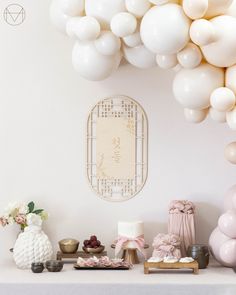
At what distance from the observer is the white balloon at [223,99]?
1913 mm

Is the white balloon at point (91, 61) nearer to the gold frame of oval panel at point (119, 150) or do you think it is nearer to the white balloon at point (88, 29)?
the white balloon at point (88, 29)

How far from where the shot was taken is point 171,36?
73.8 inches

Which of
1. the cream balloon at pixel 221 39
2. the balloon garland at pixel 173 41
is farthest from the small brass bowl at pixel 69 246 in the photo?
the cream balloon at pixel 221 39

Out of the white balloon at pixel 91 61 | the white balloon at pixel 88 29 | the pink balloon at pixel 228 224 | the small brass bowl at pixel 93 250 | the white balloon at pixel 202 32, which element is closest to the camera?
the white balloon at pixel 202 32

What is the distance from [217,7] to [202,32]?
0.38 ft

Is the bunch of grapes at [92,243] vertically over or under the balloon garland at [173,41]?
under

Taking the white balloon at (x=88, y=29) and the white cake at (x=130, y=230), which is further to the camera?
the white cake at (x=130, y=230)

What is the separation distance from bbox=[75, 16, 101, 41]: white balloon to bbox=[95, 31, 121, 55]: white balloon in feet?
0.07

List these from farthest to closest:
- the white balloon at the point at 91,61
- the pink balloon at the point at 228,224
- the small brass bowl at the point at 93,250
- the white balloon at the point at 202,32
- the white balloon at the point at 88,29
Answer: the small brass bowl at the point at 93,250 → the pink balloon at the point at 228,224 → the white balloon at the point at 91,61 → the white balloon at the point at 88,29 → the white balloon at the point at 202,32

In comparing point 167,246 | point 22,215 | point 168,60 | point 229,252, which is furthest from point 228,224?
point 22,215

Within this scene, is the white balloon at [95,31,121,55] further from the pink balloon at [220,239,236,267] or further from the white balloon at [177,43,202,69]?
the pink balloon at [220,239,236,267]

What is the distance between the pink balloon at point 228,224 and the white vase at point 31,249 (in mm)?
558

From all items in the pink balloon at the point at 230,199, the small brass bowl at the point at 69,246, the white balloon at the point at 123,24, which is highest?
the white balloon at the point at 123,24

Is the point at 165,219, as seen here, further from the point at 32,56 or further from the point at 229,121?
the point at 32,56
